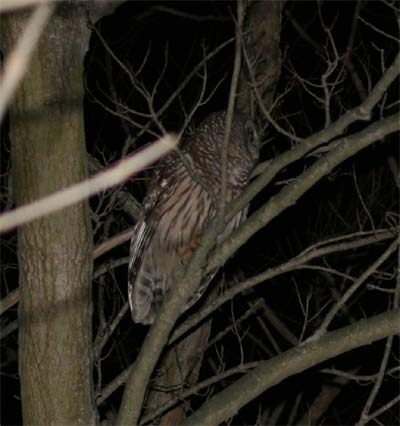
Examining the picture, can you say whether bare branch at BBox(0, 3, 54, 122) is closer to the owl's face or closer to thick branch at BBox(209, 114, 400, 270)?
thick branch at BBox(209, 114, 400, 270)

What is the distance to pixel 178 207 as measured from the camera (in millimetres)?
5711

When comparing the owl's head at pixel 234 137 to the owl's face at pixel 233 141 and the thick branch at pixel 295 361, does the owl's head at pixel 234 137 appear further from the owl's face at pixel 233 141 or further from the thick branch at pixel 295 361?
the thick branch at pixel 295 361

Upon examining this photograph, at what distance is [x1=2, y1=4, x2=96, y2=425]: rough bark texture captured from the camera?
3.72 metres

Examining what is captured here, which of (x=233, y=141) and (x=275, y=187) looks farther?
(x=275, y=187)

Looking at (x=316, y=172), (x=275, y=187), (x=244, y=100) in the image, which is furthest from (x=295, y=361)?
(x=275, y=187)

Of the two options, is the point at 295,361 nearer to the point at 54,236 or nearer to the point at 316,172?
the point at 316,172

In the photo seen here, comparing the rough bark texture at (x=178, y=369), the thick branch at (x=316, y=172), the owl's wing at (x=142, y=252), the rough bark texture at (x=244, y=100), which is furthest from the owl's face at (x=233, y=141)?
the thick branch at (x=316, y=172)

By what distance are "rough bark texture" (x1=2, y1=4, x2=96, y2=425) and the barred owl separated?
1424 millimetres

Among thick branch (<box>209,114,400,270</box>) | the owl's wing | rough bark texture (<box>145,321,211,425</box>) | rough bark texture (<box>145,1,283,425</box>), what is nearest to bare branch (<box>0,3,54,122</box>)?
thick branch (<box>209,114,400,270</box>)

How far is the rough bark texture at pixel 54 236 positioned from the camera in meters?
3.72

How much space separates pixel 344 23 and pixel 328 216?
2351 mm

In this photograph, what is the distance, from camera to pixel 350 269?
308 inches

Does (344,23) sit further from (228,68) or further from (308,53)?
(228,68)

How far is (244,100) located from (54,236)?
220 cm
